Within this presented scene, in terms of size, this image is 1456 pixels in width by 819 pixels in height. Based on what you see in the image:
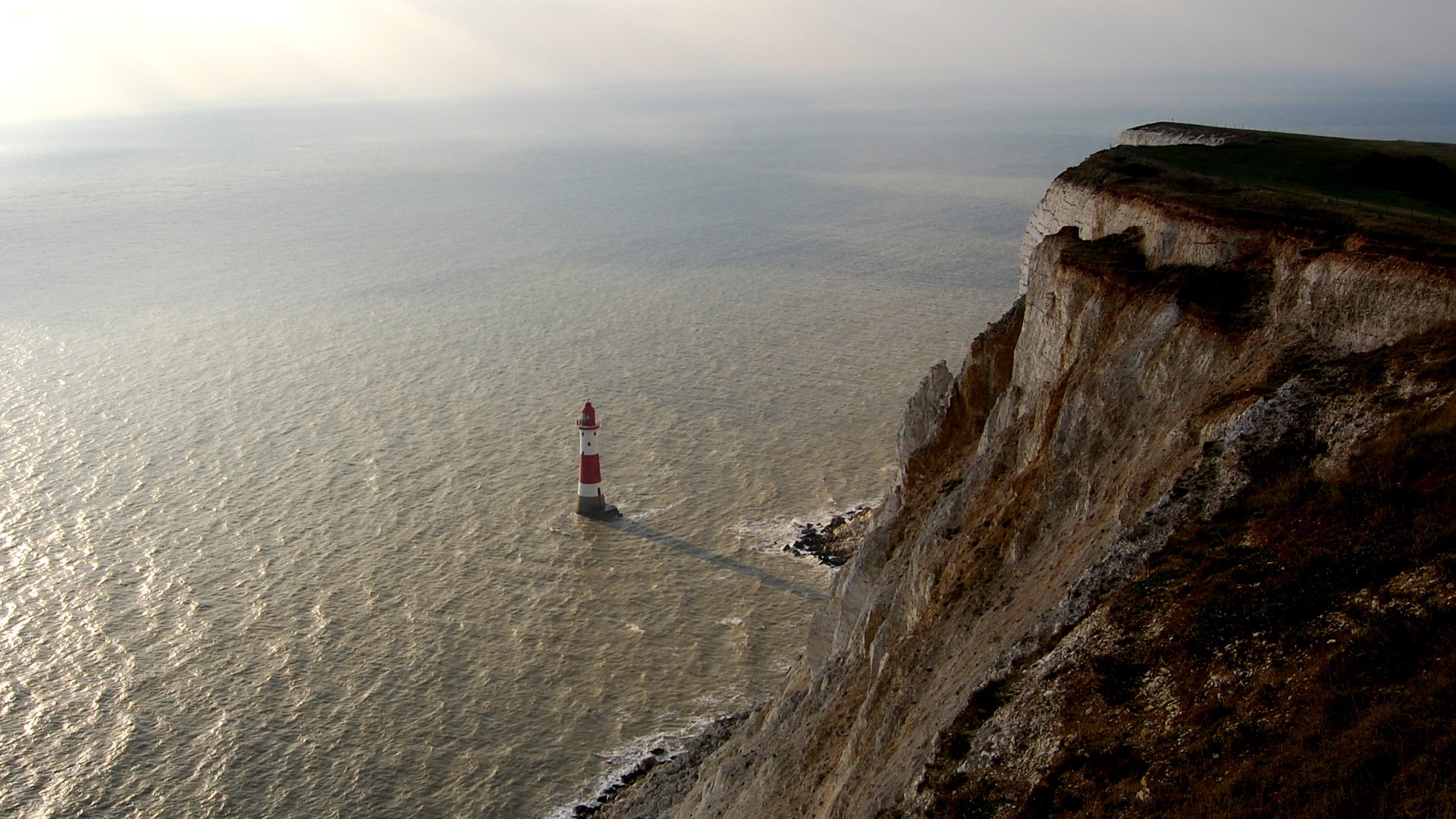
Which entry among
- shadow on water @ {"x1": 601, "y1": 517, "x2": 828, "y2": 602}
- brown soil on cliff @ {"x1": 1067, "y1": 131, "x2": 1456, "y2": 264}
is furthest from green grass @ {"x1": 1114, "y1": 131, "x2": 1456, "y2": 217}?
shadow on water @ {"x1": 601, "y1": 517, "x2": 828, "y2": 602}

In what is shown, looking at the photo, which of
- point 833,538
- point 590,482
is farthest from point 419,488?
point 833,538

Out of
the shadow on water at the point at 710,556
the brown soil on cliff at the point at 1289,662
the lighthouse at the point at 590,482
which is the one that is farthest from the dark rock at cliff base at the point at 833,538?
the brown soil on cliff at the point at 1289,662

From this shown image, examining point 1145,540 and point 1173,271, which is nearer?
point 1145,540

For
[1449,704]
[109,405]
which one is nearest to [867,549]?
[1449,704]

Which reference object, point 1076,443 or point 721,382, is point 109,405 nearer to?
point 721,382

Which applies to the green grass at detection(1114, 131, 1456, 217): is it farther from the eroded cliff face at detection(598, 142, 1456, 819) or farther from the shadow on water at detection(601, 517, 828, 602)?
the shadow on water at detection(601, 517, 828, 602)
